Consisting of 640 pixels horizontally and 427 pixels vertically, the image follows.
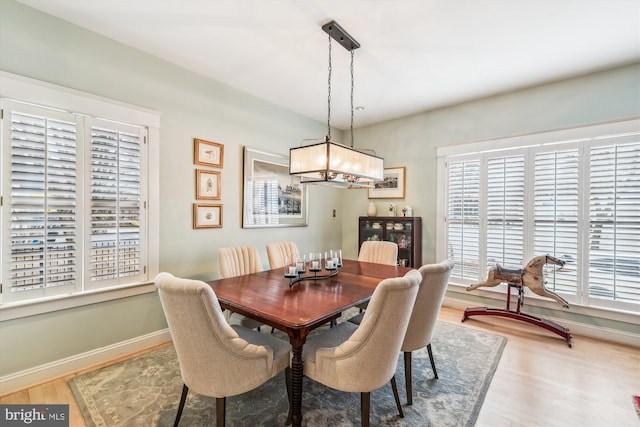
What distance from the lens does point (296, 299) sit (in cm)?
185

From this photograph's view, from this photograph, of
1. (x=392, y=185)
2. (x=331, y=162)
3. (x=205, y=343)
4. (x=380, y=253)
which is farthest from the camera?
(x=392, y=185)

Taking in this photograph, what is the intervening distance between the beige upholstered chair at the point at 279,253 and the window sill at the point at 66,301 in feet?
3.89

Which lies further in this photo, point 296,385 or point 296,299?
point 296,299

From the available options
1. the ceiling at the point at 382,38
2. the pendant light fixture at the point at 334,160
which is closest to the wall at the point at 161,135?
the ceiling at the point at 382,38

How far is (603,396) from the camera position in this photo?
6.56ft

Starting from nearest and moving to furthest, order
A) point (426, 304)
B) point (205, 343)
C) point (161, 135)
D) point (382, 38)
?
point (205, 343), point (426, 304), point (382, 38), point (161, 135)

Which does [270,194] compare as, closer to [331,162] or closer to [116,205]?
[116,205]

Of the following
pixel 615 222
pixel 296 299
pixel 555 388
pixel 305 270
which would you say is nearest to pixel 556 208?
pixel 615 222

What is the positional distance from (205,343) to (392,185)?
3.65 m

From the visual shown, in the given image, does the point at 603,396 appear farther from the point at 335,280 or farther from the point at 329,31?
the point at 329,31

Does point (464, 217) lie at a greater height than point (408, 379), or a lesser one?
greater

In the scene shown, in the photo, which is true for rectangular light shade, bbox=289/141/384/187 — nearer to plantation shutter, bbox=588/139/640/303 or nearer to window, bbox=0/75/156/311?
window, bbox=0/75/156/311

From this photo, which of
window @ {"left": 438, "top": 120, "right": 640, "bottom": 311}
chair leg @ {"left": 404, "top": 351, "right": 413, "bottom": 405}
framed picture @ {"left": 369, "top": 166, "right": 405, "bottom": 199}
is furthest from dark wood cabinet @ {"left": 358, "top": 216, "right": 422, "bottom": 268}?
chair leg @ {"left": 404, "top": 351, "right": 413, "bottom": 405}

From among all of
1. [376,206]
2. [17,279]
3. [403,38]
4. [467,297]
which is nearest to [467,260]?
[467,297]
